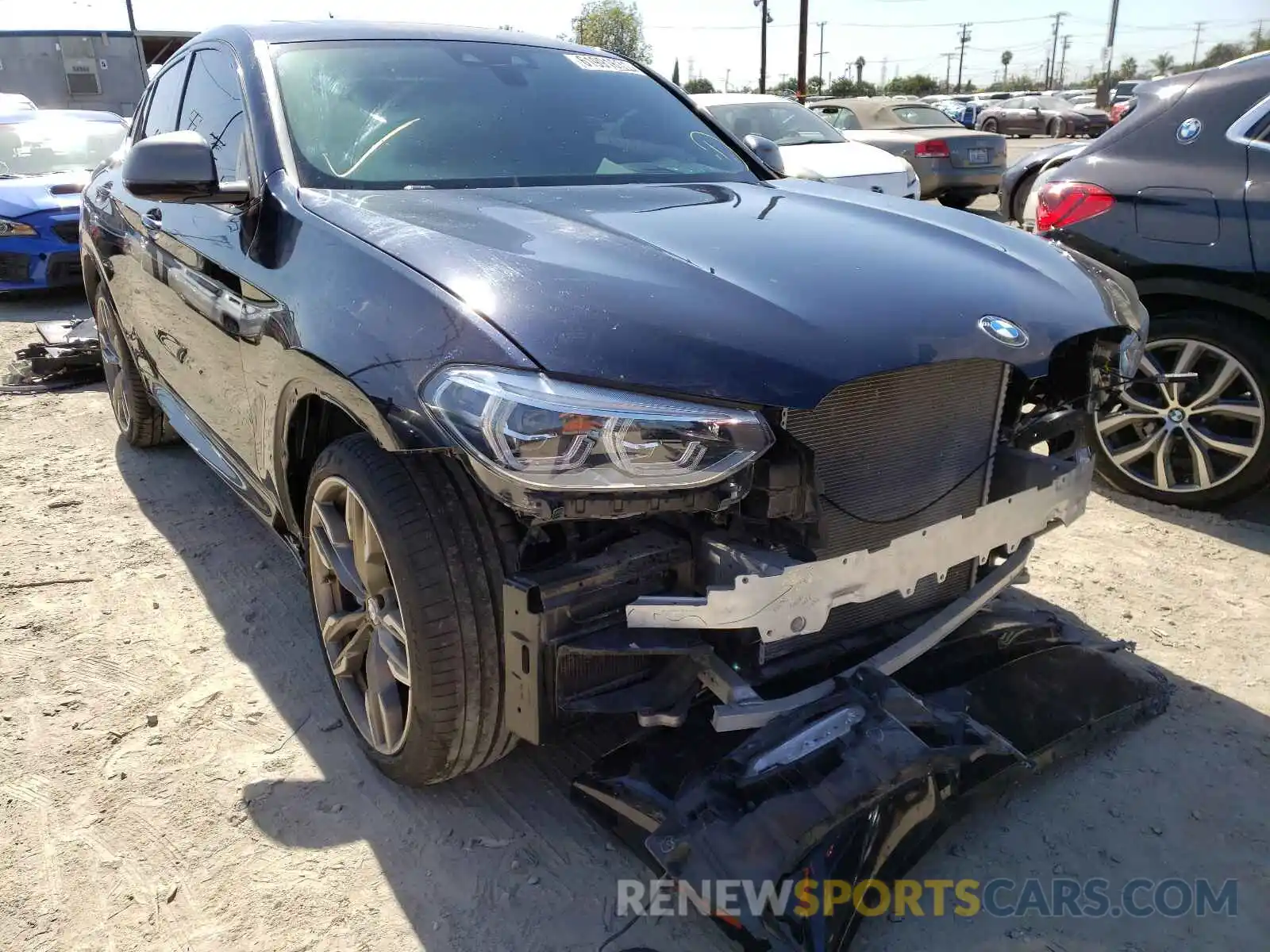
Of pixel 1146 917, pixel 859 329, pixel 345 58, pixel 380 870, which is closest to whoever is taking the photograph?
pixel 859 329

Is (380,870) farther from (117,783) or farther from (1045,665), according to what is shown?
(1045,665)

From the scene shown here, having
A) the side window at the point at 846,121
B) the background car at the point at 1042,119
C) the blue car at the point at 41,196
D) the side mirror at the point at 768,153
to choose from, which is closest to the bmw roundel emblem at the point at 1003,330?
the side mirror at the point at 768,153

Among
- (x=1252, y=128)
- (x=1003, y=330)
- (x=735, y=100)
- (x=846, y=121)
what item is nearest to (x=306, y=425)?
(x=1003, y=330)

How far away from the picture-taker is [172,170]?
245cm

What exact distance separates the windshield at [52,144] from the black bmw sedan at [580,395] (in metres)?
8.15

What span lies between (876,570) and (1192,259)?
2696 millimetres

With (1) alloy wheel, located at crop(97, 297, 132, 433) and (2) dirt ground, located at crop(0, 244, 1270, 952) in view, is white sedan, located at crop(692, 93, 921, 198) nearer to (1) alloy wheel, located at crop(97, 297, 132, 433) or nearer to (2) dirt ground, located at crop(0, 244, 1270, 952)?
(1) alloy wheel, located at crop(97, 297, 132, 433)

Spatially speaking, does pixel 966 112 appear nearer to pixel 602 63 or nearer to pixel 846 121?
pixel 846 121

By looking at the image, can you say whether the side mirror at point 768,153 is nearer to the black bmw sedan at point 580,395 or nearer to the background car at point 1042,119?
the black bmw sedan at point 580,395

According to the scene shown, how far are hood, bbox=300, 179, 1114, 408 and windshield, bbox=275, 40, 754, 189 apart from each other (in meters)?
0.16

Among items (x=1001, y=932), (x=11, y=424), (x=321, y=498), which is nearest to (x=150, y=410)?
(x=11, y=424)

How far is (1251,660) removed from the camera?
288 centimetres

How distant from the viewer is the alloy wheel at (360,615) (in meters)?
2.18

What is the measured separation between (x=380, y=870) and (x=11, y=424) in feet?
14.9
